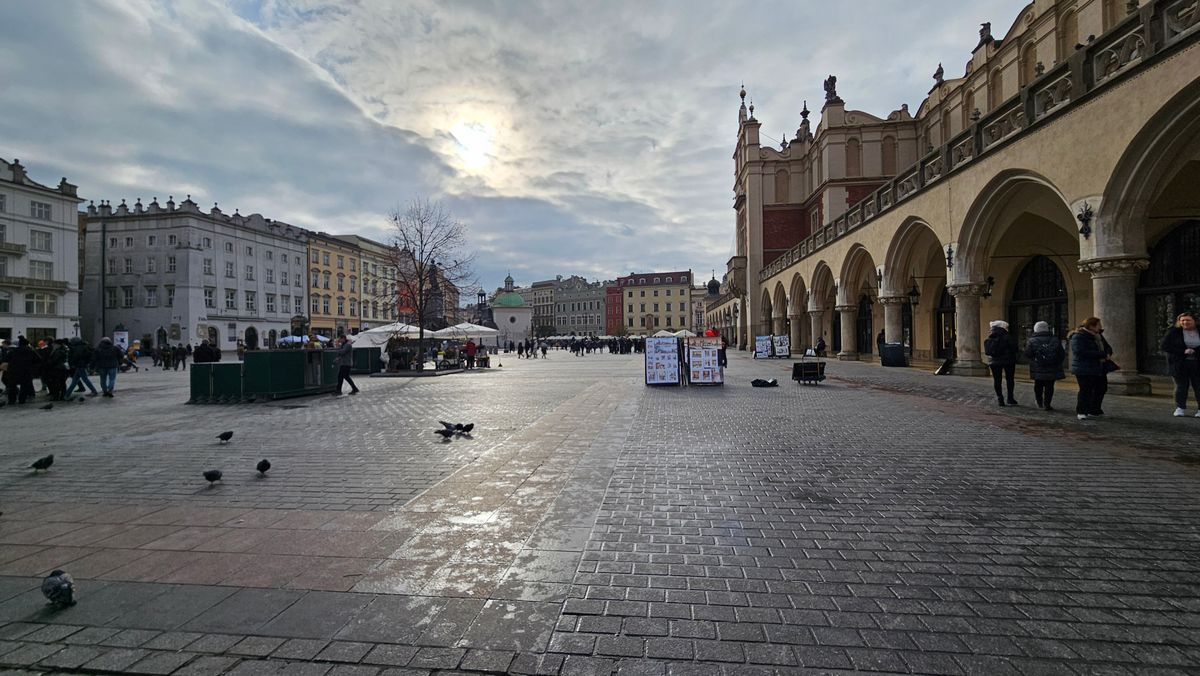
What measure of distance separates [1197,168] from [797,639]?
1706 centimetres

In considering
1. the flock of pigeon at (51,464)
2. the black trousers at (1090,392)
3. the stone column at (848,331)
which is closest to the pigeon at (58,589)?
the flock of pigeon at (51,464)

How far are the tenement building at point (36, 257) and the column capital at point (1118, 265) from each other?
61528mm

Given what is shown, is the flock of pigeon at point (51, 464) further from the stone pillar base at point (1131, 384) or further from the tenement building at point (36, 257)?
the tenement building at point (36, 257)

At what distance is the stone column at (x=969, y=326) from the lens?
17.0 m

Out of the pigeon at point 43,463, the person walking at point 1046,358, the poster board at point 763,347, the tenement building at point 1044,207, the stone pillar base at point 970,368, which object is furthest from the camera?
the poster board at point 763,347

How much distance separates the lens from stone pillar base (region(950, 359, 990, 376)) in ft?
56.6

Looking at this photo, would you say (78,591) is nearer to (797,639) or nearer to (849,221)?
(797,639)

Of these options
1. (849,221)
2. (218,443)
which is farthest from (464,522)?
(849,221)

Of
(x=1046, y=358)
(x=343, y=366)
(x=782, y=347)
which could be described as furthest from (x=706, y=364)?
(x=782, y=347)

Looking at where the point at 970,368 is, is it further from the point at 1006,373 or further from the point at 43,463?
the point at 43,463

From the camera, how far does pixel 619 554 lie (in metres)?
3.78

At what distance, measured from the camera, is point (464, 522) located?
4.53 meters

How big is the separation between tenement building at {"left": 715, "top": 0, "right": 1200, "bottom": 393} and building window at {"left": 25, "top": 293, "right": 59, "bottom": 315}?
5944cm

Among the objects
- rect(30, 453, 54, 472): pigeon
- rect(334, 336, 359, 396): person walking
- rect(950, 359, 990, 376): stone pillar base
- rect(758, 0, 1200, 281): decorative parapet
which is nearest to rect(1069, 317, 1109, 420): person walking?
rect(758, 0, 1200, 281): decorative parapet
